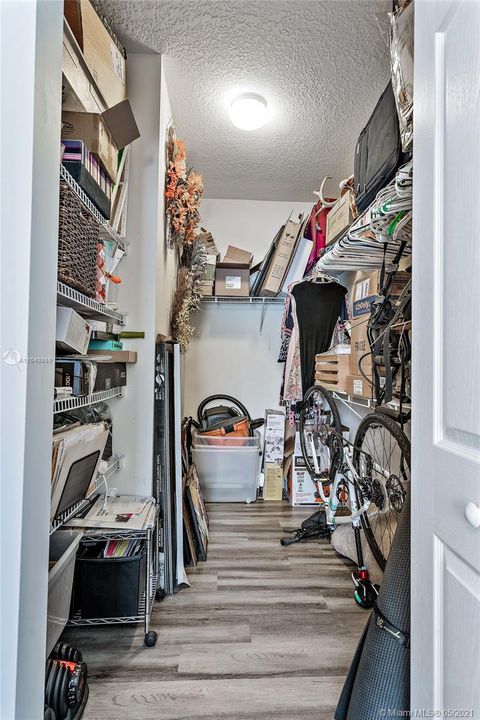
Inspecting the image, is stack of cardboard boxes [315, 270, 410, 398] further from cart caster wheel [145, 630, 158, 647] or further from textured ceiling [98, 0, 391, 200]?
cart caster wheel [145, 630, 158, 647]

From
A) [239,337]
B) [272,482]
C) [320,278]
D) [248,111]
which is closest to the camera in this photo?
[248,111]

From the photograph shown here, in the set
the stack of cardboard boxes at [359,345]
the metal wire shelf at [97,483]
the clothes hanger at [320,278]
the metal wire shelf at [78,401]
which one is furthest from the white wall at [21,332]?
the clothes hanger at [320,278]

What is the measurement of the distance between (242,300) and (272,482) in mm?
1653

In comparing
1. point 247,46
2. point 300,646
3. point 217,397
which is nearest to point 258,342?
point 217,397

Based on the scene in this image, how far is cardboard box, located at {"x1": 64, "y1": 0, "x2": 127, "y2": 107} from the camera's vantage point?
4.38 ft

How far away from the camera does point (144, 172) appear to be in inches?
74.0

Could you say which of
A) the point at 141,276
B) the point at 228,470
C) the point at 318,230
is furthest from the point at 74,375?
the point at 318,230

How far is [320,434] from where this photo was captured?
2471 millimetres

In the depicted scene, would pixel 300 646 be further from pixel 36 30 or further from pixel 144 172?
Answer: pixel 144 172

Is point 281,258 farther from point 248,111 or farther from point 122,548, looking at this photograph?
point 122,548

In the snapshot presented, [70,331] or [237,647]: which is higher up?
[70,331]

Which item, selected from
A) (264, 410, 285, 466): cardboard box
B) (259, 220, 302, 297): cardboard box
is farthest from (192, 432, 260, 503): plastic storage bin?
(259, 220, 302, 297): cardboard box

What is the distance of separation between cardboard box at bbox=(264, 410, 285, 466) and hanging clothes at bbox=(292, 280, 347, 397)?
0.57 meters

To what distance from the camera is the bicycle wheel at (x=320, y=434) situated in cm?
216
